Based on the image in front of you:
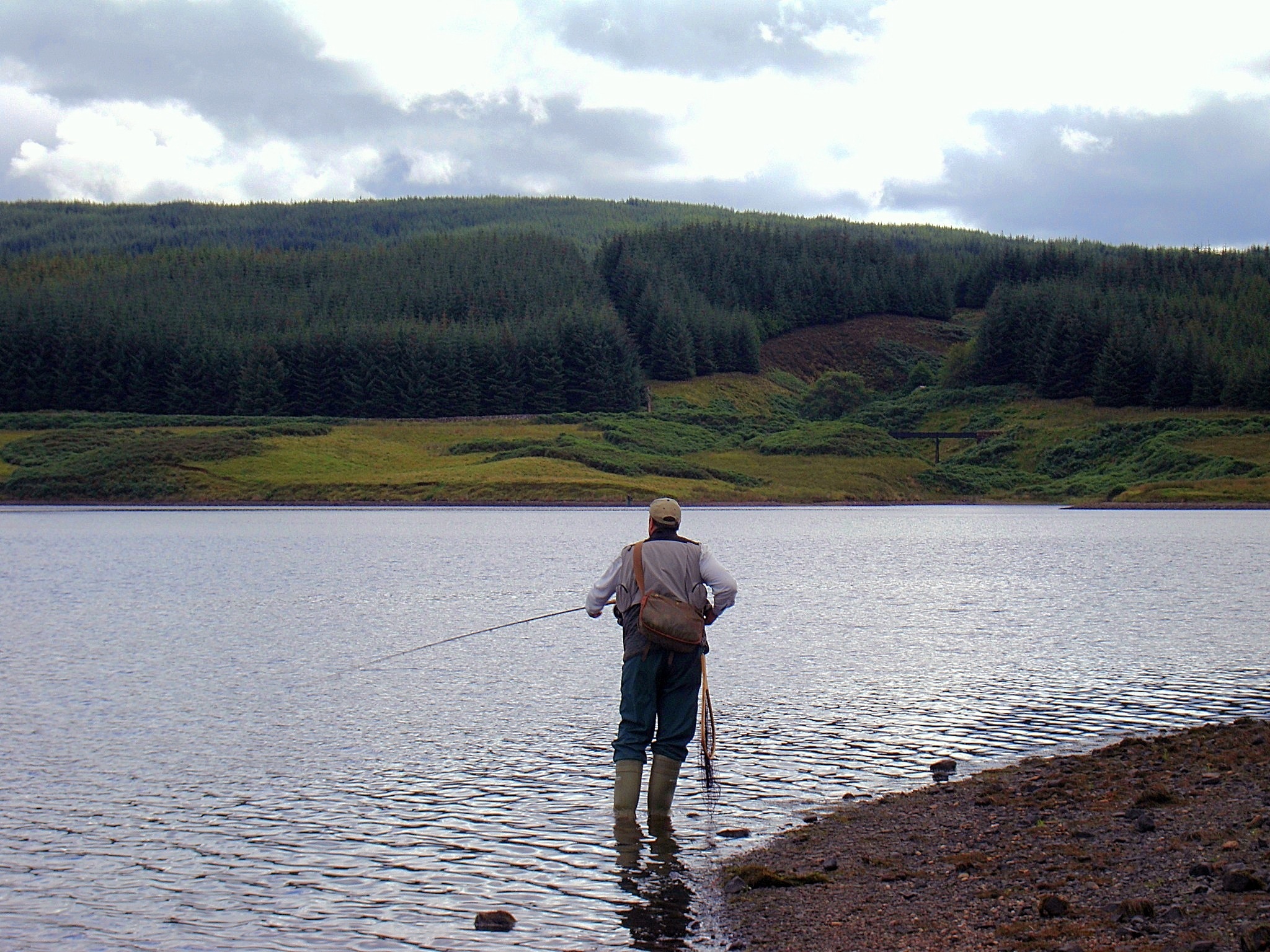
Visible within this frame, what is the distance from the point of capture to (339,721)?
20.0 meters

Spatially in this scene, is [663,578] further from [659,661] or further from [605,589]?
[659,661]

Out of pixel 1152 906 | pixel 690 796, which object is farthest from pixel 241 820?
pixel 1152 906

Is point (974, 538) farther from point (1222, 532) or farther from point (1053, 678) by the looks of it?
point (1053, 678)

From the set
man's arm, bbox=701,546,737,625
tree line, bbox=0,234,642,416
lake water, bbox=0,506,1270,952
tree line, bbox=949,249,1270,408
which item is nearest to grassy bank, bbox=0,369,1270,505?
tree line, bbox=949,249,1270,408

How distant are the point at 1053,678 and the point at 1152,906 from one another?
15.3 metres

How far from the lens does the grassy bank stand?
12862cm

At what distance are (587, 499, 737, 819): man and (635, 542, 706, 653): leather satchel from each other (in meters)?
0.06

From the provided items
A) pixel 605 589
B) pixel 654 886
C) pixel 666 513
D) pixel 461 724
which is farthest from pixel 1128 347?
pixel 654 886

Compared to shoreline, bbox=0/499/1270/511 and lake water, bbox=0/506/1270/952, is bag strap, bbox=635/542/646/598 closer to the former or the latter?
lake water, bbox=0/506/1270/952

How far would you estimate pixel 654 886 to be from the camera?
1165 cm

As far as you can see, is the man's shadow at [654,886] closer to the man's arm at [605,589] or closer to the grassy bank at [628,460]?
the man's arm at [605,589]

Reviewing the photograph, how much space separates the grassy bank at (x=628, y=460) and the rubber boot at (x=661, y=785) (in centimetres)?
10846

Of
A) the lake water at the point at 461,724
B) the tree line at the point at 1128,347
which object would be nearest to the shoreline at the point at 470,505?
the tree line at the point at 1128,347

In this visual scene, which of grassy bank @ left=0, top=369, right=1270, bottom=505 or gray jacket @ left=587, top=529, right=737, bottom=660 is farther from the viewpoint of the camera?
grassy bank @ left=0, top=369, right=1270, bottom=505
